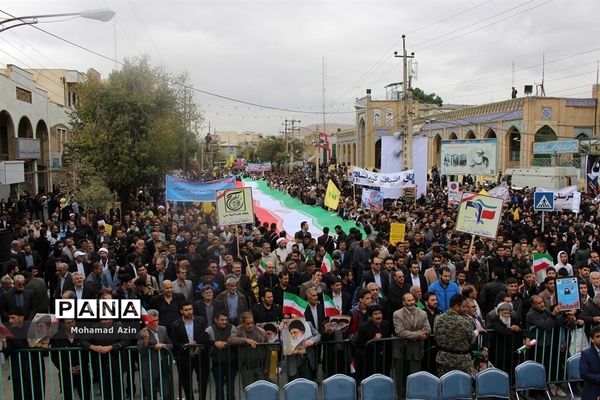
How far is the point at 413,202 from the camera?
23.2 m

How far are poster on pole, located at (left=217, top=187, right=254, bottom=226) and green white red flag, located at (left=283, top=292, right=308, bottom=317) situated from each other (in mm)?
4784

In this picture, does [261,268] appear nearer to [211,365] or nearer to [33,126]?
[211,365]

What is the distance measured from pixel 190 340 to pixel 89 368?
1177mm

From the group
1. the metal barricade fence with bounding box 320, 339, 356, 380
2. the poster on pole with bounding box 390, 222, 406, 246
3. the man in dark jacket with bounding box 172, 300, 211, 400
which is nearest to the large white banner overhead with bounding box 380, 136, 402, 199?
the poster on pole with bounding box 390, 222, 406, 246

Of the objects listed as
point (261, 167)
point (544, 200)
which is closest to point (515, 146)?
point (544, 200)

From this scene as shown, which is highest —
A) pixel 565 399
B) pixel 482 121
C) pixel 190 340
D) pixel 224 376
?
pixel 482 121

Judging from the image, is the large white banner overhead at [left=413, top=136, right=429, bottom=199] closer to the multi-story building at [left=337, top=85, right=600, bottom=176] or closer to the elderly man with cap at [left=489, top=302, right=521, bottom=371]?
the multi-story building at [left=337, top=85, right=600, bottom=176]

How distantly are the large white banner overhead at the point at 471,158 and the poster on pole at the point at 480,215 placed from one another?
13895mm

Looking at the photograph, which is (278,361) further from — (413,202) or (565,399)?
(413,202)

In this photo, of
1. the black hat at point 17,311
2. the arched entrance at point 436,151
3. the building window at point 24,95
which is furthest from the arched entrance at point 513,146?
the black hat at point 17,311

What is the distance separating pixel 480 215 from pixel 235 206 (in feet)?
16.7

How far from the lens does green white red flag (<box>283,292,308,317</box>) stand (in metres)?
7.50

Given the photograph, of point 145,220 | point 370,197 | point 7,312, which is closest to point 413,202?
point 370,197

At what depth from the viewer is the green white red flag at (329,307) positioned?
7.77 meters
